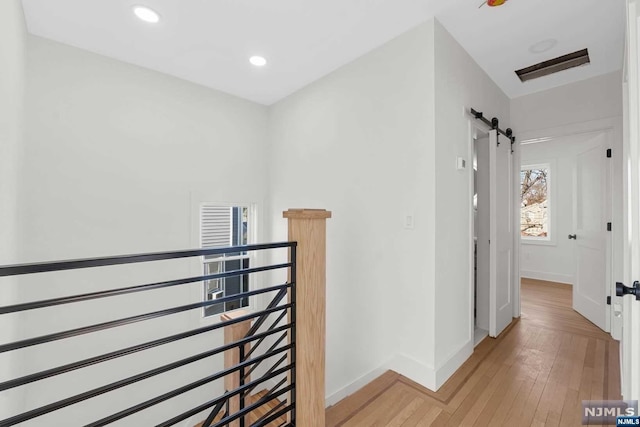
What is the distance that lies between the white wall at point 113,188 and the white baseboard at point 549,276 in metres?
5.87

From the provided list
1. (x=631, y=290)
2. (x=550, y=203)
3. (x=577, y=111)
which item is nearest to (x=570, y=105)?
(x=577, y=111)

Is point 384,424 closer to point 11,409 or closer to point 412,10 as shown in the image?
point 11,409

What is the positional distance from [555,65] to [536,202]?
3.73 m

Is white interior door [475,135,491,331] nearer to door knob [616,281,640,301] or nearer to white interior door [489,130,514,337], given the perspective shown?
white interior door [489,130,514,337]

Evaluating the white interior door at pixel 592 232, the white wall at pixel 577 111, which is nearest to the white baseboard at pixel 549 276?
the white interior door at pixel 592 232

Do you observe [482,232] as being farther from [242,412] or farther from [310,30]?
[242,412]

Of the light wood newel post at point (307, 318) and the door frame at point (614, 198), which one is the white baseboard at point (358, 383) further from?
the door frame at point (614, 198)

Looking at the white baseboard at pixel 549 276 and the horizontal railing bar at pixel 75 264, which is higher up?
the horizontal railing bar at pixel 75 264

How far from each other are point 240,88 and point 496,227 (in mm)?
3254

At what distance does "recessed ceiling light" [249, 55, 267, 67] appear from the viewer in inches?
111

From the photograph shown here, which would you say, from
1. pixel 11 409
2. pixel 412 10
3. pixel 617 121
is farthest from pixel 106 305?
pixel 617 121

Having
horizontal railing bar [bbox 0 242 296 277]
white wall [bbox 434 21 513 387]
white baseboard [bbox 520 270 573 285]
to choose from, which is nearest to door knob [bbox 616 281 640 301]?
white wall [bbox 434 21 513 387]

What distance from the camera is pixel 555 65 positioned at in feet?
9.40

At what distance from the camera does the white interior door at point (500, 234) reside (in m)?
2.98
